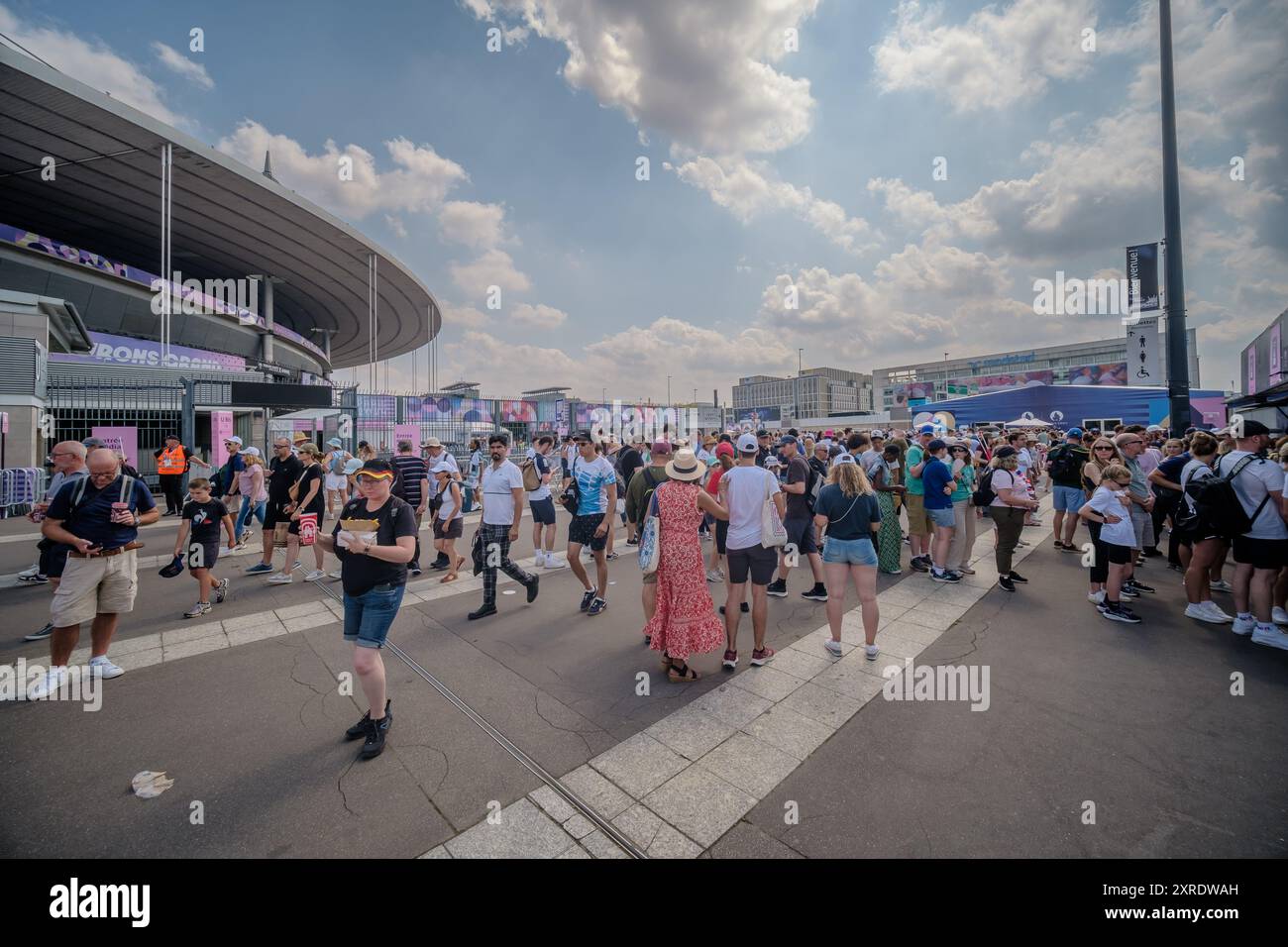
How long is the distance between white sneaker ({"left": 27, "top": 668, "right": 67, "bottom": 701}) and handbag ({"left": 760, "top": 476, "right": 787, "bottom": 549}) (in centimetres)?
579

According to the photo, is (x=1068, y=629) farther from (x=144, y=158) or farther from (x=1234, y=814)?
(x=144, y=158)

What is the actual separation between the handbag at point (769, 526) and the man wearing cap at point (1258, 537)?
4.69 metres

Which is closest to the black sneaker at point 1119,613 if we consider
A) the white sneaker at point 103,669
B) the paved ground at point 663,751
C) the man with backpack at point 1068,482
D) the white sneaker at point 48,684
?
the paved ground at point 663,751

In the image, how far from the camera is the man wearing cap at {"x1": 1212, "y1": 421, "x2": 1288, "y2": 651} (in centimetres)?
448

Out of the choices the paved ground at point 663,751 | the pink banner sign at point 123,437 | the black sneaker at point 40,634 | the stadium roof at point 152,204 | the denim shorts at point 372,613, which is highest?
the stadium roof at point 152,204

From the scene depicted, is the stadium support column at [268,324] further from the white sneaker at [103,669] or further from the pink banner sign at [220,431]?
the white sneaker at [103,669]

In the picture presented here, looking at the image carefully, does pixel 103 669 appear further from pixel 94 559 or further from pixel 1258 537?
pixel 1258 537

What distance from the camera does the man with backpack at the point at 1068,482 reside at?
781 centimetres

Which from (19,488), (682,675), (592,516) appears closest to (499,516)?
(592,516)

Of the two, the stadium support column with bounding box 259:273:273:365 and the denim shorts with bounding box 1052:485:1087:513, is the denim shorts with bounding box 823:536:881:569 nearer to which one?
the denim shorts with bounding box 1052:485:1087:513

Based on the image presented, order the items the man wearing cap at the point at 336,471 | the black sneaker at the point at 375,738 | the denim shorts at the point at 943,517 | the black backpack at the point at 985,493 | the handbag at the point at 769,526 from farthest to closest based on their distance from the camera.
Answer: the man wearing cap at the point at 336,471, the black backpack at the point at 985,493, the denim shorts at the point at 943,517, the handbag at the point at 769,526, the black sneaker at the point at 375,738

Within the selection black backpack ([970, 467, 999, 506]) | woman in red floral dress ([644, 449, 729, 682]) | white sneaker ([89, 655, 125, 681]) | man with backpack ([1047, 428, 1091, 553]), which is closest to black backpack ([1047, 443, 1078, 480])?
man with backpack ([1047, 428, 1091, 553])

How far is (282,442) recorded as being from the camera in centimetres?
643

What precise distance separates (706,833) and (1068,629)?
487cm
